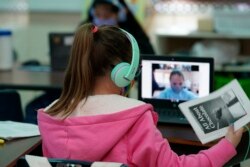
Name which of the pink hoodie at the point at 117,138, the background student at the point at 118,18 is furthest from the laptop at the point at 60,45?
the pink hoodie at the point at 117,138

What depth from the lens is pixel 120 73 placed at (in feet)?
4.56

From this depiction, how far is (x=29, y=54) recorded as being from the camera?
443cm

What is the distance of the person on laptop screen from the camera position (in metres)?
1.92

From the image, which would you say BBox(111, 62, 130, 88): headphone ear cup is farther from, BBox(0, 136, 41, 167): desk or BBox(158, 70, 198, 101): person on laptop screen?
BBox(158, 70, 198, 101): person on laptop screen

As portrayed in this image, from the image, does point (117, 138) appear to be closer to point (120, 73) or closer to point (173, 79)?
point (120, 73)

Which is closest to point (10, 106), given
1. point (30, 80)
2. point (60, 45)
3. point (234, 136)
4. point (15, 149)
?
point (30, 80)

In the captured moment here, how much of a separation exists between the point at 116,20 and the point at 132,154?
205 cm

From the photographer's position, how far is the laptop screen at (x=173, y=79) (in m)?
1.90

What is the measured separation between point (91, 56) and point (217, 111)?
20.0 inches

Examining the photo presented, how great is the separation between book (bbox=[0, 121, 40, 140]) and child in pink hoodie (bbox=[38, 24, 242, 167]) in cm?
20

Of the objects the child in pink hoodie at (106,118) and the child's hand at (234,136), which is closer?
the child in pink hoodie at (106,118)

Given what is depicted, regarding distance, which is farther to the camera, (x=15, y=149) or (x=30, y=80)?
(x=30, y=80)

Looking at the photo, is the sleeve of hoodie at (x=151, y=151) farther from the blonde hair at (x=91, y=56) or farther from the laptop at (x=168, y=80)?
the laptop at (x=168, y=80)

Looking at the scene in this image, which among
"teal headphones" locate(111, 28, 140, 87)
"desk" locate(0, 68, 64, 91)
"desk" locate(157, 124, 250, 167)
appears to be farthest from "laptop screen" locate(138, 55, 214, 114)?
"desk" locate(0, 68, 64, 91)
